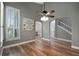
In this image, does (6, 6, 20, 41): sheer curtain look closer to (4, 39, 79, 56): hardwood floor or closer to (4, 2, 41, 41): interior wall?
(4, 2, 41, 41): interior wall

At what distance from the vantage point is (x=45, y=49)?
2119 millimetres

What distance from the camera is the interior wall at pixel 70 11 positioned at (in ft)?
6.65

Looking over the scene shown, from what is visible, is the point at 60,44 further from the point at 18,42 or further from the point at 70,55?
the point at 18,42

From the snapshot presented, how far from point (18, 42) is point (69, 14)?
1.18m

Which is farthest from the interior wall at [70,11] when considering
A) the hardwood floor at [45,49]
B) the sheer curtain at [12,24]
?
the sheer curtain at [12,24]

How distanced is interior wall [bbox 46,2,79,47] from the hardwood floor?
7.9 inches

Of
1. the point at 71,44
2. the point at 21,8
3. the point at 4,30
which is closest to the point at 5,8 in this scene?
the point at 21,8

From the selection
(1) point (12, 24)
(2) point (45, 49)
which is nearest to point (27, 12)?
(1) point (12, 24)

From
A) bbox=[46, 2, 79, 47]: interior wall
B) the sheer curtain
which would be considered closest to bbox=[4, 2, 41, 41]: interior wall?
the sheer curtain

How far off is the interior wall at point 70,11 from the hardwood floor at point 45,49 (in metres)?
0.20

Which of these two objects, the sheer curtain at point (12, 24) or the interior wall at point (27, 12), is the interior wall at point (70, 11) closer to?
the interior wall at point (27, 12)

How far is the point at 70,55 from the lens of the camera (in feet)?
6.82

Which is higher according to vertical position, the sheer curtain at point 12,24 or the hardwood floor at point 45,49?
the sheer curtain at point 12,24

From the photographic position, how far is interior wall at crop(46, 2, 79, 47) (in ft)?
6.65
